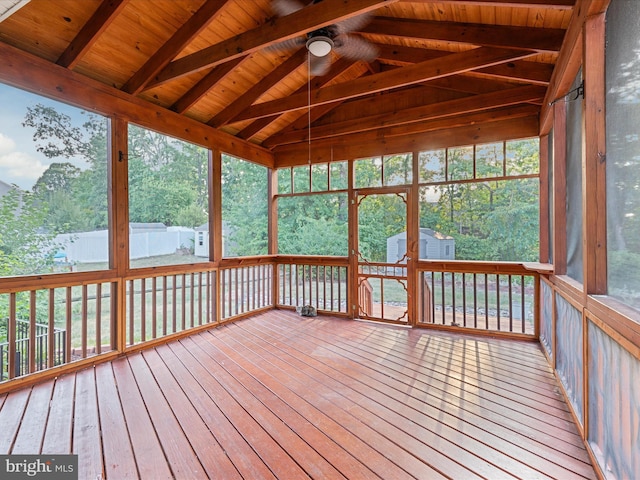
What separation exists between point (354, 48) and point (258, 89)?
4.41 ft

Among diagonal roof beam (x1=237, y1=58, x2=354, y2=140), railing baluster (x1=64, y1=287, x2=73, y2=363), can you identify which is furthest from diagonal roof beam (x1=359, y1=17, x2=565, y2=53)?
railing baluster (x1=64, y1=287, x2=73, y2=363)

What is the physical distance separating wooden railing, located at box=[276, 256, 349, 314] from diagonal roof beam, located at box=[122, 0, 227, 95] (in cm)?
320

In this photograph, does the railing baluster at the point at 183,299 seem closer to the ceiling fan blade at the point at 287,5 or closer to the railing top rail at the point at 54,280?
the railing top rail at the point at 54,280

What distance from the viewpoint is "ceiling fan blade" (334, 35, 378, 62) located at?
11.4 ft

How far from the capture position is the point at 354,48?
3834 millimetres

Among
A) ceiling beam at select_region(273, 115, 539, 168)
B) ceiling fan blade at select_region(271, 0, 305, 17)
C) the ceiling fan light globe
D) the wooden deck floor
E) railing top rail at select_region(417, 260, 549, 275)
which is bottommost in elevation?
the wooden deck floor

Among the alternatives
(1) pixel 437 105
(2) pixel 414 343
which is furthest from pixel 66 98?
(2) pixel 414 343

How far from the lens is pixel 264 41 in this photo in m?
2.69

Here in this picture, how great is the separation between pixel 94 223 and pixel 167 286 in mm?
1159

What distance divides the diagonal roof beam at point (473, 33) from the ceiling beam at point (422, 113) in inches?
42.9

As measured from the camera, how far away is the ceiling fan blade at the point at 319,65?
154 inches

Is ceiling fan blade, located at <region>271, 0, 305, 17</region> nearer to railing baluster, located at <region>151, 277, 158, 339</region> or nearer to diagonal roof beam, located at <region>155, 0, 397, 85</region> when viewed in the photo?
diagonal roof beam, located at <region>155, 0, 397, 85</region>

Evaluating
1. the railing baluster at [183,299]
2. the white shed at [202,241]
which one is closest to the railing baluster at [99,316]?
the railing baluster at [183,299]

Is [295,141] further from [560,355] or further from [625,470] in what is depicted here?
[625,470]
